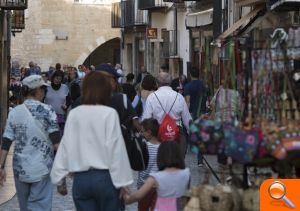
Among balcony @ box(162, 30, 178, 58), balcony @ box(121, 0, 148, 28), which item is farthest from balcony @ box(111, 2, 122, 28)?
balcony @ box(162, 30, 178, 58)

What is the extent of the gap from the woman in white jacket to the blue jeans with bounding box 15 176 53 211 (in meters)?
1.33

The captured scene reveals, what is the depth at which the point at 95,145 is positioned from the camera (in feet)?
24.8

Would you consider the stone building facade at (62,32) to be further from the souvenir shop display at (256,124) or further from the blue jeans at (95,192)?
the souvenir shop display at (256,124)

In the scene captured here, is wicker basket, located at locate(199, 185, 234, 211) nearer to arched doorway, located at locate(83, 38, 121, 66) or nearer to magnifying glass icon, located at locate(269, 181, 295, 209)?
magnifying glass icon, located at locate(269, 181, 295, 209)

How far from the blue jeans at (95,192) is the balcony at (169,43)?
28.3 m

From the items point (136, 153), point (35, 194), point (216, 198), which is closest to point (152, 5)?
point (35, 194)

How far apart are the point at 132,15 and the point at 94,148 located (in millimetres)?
37224

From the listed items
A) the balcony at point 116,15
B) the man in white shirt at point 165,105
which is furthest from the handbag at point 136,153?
the balcony at point 116,15

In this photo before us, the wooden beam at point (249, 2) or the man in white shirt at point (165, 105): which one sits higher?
the wooden beam at point (249, 2)

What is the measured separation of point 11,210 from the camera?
40.1 feet

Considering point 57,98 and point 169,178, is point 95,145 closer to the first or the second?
point 169,178

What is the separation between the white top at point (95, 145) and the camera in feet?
24.7

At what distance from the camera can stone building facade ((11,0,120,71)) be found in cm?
4912

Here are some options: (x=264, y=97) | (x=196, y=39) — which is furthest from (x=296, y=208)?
(x=196, y=39)
